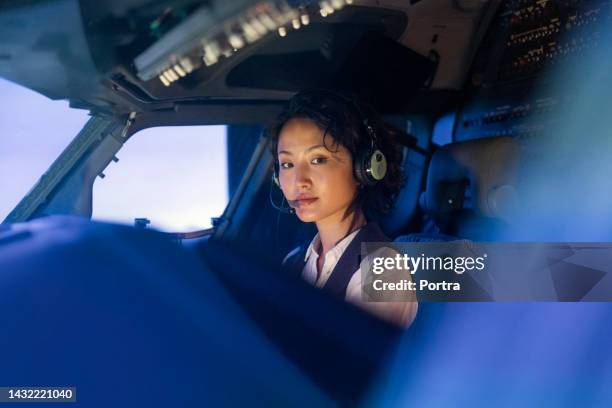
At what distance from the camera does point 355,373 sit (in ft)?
1.54

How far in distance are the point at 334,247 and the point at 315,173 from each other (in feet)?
0.47

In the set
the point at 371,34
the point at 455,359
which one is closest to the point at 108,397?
the point at 455,359

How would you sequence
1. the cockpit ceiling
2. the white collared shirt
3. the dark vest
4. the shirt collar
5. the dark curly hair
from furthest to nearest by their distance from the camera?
the dark curly hair < the shirt collar < the dark vest < the white collared shirt < the cockpit ceiling

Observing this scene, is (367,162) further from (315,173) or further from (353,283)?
(353,283)

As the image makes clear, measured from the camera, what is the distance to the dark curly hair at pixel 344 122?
1032 millimetres

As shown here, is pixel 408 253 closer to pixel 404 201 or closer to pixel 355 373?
pixel 355 373

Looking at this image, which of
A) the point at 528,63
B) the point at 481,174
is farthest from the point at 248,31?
the point at 528,63

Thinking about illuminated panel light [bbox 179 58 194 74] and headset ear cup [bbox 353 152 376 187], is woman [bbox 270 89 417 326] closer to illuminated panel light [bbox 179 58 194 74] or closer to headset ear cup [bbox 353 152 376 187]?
headset ear cup [bbox 353 152 376 187]

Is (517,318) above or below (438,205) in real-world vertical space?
below

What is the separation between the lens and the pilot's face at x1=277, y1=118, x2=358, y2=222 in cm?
100

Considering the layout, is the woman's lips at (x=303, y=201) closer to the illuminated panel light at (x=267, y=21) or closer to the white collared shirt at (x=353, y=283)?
the white collared shirt at (x=353, y=283)

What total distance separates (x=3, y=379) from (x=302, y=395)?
0.22 meters

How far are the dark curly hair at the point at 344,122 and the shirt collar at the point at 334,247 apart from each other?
126 millimetres

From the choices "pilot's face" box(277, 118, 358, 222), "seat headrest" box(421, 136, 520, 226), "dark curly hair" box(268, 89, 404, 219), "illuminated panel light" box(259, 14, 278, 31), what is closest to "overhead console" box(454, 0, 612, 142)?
"seat headrest" box(421, 136, 520, 226)
